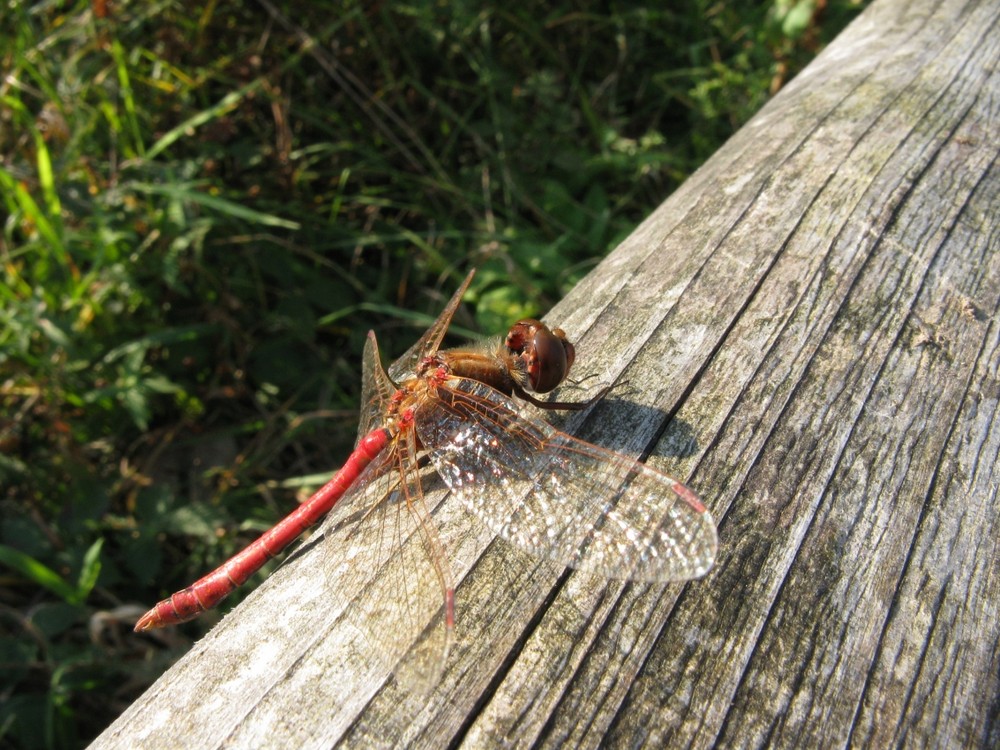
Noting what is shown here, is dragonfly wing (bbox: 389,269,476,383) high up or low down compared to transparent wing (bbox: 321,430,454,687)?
down

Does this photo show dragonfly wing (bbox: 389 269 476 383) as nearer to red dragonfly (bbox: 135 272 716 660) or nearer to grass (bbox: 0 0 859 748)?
red dragonfly (bbox: 135 272 716 660)

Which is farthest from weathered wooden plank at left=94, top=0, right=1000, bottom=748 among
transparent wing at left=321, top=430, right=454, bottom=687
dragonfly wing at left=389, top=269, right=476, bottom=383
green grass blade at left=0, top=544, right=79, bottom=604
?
green grass blade at left=0, top=544, right=79, bottom=604

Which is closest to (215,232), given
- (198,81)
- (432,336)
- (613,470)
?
(198,81)

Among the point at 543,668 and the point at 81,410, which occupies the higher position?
the point at 543,668

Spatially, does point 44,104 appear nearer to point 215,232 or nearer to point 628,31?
point 215,232

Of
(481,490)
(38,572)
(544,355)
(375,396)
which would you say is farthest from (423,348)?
(38,572)

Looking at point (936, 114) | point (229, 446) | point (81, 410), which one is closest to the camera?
point (936, 114)
